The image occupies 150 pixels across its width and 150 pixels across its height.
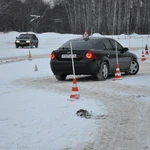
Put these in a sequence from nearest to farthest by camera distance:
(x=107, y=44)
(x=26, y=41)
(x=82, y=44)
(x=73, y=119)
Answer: (x=73, y=119), (x=82, y=44), (x=107, y=44), (x=26, y=41)

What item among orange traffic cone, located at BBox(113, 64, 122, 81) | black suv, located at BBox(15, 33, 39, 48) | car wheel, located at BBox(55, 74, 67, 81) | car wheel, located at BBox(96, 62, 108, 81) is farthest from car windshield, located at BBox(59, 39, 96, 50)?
black suv, located at BBox(15, 33, 39, 48)

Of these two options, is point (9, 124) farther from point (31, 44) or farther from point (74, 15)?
point (74, 15)

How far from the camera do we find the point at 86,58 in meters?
12.2

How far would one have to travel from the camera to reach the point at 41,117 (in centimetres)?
696

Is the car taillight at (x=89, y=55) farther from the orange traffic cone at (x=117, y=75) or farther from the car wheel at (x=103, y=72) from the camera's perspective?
the orange traffic cone at (x=117, y=75)

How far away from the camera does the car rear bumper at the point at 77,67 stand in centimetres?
1220

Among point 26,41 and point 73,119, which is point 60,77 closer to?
point 73,119

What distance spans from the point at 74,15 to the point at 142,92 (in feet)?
229

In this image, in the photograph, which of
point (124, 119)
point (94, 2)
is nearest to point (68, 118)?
point (124, 119)

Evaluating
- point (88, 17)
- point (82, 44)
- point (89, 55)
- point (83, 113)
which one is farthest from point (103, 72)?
point (88, 17)

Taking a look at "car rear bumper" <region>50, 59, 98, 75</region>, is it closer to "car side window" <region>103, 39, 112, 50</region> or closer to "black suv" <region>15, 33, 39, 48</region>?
"car side window" <region>103, 39, 112, 50</region>

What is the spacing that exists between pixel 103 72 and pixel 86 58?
864 mm

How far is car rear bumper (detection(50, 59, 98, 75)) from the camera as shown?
12.2 metres

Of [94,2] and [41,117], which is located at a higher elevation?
[94,2]
